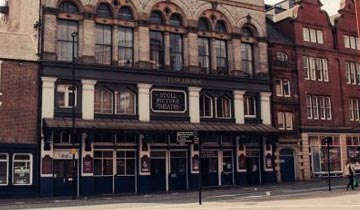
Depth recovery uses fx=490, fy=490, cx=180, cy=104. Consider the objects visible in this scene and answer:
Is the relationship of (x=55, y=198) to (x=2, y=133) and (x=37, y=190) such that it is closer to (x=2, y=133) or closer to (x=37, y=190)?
(x=37, y=190)

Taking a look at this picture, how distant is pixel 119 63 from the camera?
3475 centimetres

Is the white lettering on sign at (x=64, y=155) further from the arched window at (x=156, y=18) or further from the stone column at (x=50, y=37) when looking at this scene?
the arched window at (x=156, y=18)

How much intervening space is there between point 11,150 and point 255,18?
2276 centimetres

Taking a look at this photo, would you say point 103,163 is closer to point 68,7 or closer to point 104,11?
point 104,11

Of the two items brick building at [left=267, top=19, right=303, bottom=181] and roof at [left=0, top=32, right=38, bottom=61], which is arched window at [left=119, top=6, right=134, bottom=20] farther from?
brick building at [left=267, top=19, right=303, bottom=181]

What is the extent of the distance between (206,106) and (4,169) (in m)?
15.7

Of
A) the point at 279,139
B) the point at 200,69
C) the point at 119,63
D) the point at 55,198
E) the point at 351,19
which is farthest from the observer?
the point at 351,19

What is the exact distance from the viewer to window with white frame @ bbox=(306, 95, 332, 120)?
44.1 meters

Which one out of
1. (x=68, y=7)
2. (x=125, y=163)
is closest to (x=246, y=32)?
(x=68, y=7)

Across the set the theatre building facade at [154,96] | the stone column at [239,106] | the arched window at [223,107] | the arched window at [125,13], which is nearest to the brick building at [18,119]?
the theatre building facade at [154,96]

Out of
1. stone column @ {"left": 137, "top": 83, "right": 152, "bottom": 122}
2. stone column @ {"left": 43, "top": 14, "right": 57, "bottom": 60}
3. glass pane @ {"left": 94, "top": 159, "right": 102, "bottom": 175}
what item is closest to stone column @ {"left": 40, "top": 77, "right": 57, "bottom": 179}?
stone column @ {"left": 43, "top": 14, "right": 57, "bottom": 60}

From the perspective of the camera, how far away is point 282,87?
141 feet

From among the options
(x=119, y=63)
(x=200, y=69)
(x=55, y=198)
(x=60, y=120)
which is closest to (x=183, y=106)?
(x=200, y=69)

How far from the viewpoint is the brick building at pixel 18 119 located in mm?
30109
